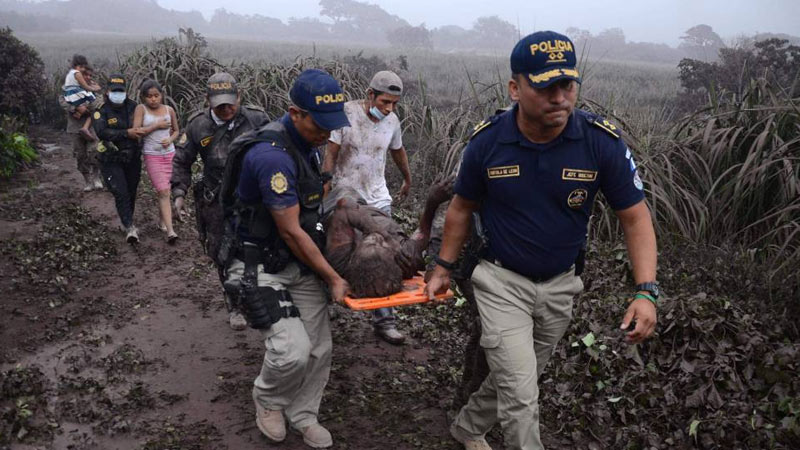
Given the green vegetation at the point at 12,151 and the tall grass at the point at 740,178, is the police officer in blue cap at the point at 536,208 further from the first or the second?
the green vegetation at the point at 12,151

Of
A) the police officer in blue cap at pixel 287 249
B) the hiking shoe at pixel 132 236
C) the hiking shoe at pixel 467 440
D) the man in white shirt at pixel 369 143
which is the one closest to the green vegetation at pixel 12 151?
the hiking shoe at pixel 132 236

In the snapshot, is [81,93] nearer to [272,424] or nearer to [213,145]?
[213,145]

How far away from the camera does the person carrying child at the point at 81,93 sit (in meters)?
8.80

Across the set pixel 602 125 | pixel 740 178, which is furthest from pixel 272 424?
pixel 740 178

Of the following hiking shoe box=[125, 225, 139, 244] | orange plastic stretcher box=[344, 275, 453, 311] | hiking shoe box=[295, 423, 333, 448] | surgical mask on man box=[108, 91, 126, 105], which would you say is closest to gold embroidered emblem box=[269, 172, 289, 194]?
orange plastic stretcher box=[344, 275, 453, 311]

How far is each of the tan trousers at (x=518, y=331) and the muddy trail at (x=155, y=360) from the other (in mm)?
925

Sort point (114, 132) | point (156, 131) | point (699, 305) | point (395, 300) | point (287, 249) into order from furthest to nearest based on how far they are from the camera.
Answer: point (156, 131) < point (114, 132) < point (699, 305) < point (287, 249) < point (395, 300)

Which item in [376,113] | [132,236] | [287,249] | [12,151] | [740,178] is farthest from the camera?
[12,151]

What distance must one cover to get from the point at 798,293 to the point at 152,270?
5492mm

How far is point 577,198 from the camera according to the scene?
2691 mm

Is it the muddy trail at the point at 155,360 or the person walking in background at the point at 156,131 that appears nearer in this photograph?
the muddy trail at the point at 155,360

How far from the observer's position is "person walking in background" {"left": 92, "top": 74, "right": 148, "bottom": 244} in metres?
6.52

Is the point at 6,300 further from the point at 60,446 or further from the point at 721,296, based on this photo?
the point at 721,296

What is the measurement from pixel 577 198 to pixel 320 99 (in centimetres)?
125
